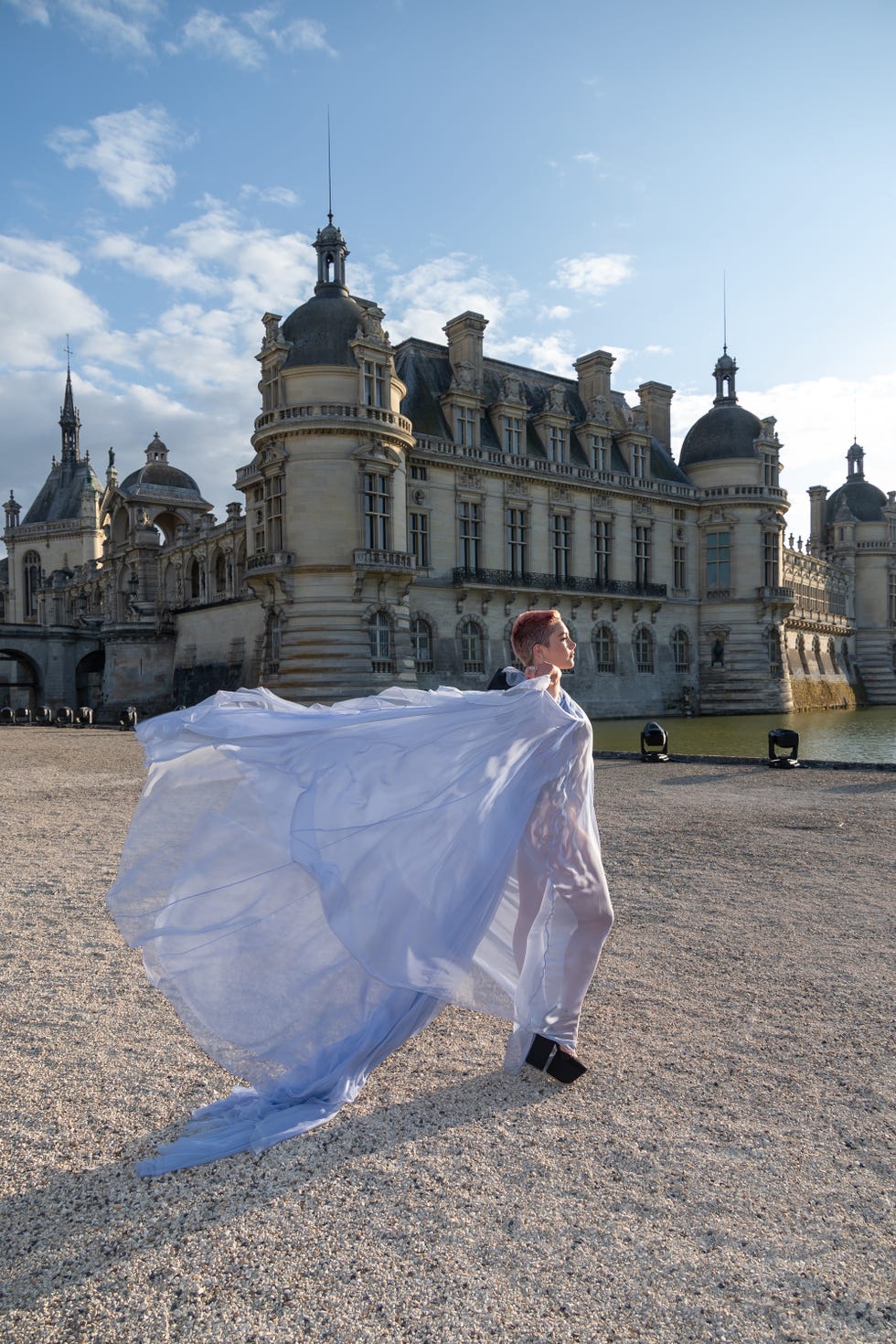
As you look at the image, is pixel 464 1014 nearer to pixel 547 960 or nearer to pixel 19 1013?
pixel 547 960

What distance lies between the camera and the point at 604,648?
41.1 meters

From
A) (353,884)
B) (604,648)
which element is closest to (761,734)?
(604,648)

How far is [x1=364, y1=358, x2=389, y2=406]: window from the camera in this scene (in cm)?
3089

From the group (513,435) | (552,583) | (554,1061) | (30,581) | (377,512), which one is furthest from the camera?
(30,581)

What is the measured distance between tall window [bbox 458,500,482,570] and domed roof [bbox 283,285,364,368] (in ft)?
25.8

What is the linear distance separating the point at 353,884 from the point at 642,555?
4064cm

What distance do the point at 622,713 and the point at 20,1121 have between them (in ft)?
126

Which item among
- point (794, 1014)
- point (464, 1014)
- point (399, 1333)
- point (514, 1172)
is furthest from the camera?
point (464, 1014)

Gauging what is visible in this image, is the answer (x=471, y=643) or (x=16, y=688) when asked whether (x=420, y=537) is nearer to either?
(x=471, y=643)

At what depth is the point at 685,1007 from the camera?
16.0ft

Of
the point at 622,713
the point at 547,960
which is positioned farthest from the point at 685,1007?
the point at 622,713

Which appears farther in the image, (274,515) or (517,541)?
(517,541)

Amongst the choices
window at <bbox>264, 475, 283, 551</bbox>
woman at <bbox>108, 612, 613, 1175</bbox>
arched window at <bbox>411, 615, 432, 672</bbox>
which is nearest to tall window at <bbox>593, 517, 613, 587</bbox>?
arched window at <bbox>411, 615, 432, 672</bbox>

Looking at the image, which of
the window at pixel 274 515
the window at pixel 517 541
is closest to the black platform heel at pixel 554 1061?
the window at pixel 274 515
